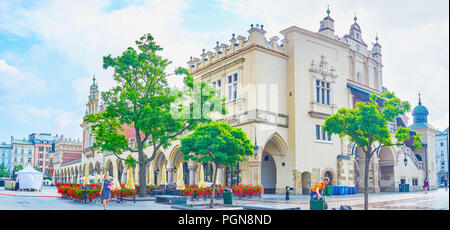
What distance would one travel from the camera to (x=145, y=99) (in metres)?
25.0

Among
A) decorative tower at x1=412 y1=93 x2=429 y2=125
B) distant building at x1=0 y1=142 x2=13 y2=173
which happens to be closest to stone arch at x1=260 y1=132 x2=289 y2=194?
decorative tower at x1=412 y1=93 x2=429 y2=125

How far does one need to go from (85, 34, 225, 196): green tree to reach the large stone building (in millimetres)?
4223

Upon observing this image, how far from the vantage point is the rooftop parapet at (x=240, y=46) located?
32375mm

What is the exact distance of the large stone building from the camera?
31.9m

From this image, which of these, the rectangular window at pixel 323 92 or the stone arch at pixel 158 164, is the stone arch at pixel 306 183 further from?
the stone arch at pixel 158 164

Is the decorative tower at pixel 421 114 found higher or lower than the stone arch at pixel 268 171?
higher

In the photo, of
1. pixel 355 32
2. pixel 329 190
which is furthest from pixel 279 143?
pixel 355 32

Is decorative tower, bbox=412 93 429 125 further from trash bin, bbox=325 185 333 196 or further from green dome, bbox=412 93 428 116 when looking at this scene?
trash bin, bbox=325 185 333 196

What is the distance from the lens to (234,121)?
107ft

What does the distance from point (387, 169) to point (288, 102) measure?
46.1 ft

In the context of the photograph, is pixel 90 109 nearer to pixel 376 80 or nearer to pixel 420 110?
pixel 376 80

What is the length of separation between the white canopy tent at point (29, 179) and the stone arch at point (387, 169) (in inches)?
1265

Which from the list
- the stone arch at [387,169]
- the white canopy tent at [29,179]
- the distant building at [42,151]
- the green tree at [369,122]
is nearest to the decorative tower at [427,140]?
the stone arch at [387,169]

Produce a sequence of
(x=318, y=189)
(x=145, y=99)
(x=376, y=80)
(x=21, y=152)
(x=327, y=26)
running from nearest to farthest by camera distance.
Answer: (x=318, y=189) → (x=145, y=99) → (x=327, y=26) → (x=376, y=80) → (x=21, y=152)
